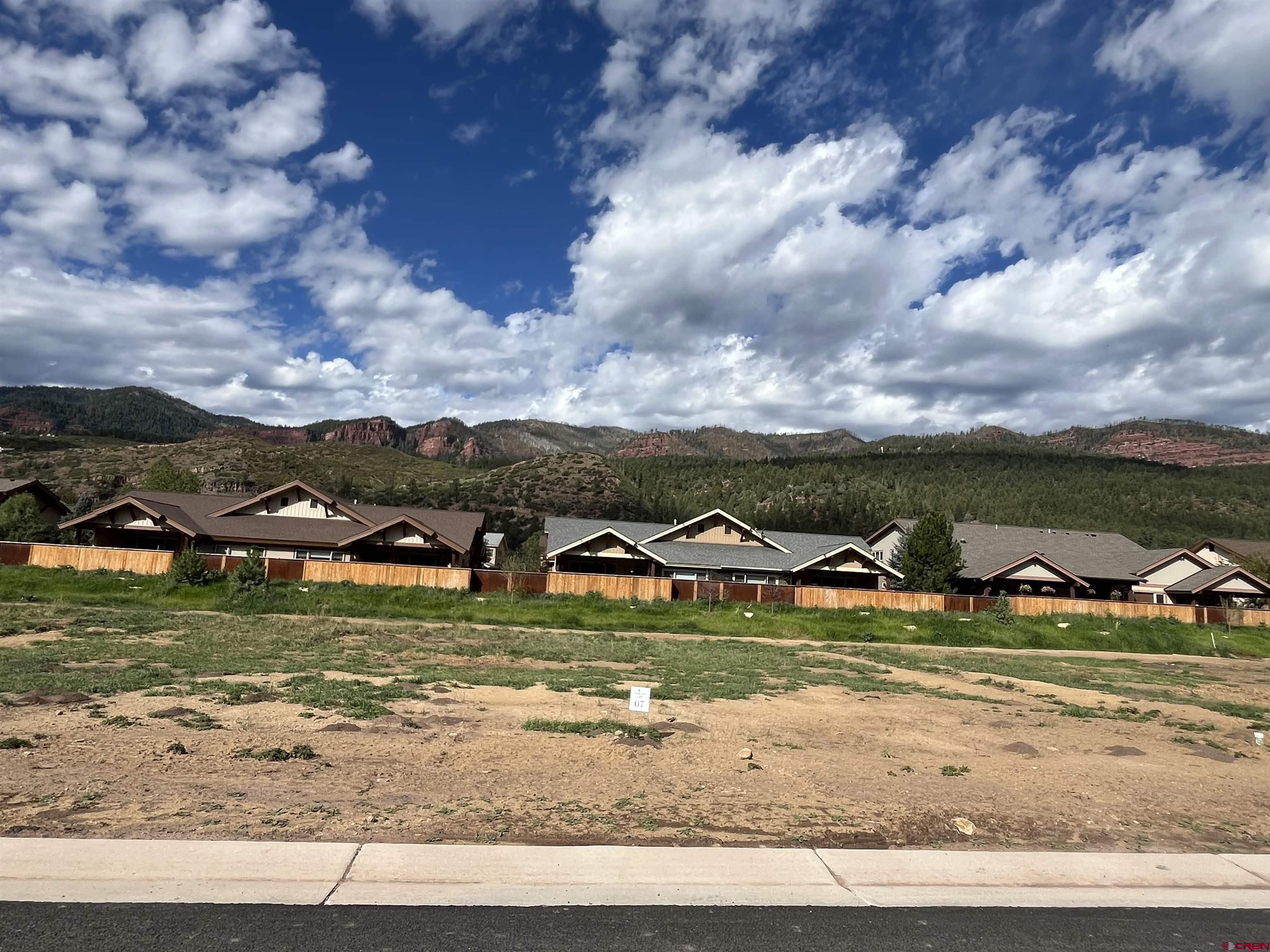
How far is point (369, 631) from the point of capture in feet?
88.5

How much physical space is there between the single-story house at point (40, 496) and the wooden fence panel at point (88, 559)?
1693 centimetres

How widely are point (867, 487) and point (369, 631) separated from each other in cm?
12980

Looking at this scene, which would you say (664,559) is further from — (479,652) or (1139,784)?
(1139,784)

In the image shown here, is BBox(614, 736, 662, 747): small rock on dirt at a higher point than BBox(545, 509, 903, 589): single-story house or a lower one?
lower

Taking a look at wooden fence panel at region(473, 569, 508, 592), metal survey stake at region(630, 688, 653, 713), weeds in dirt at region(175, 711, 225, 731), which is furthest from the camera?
wooden fence panel at region(473, 569, 508, 592)

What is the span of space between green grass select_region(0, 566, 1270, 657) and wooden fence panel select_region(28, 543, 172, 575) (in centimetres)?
118

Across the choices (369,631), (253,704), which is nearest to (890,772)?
(253,704)

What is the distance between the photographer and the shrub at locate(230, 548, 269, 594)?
33.1 metres

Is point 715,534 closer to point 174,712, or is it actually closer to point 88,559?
point 88,559

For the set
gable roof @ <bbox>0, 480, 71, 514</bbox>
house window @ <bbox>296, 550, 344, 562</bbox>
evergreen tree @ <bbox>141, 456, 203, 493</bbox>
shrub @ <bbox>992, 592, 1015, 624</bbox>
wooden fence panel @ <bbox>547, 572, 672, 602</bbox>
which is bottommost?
shrub @ <bbox>992, 592, 1015, 624</bbox>

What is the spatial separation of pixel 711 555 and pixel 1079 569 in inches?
1128

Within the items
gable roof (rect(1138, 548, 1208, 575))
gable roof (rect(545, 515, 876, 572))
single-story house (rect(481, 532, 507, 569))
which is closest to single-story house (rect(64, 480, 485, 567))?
gable roof (rect(545, 515, 876, 572))

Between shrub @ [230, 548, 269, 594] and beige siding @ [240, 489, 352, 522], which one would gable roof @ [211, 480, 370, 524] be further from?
shrub @ [230, 548, 269, 594]

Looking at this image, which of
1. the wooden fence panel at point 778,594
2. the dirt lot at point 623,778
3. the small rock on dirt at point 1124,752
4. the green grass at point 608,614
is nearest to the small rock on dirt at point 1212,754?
the dirt lot at point 623,778
